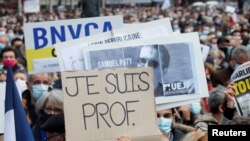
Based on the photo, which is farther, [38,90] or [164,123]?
[38,90]

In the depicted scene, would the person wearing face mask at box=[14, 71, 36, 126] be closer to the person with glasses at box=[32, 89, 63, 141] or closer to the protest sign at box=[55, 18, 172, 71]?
the person with glasses at box=[32, 89, 63, 141]

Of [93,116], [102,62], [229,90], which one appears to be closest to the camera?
[93,116]

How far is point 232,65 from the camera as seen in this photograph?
9.66 meters

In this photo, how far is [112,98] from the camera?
500 cm

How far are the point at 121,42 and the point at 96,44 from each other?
0.17 m

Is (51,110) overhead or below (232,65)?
below

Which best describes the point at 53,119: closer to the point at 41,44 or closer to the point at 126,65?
the point at 126,65

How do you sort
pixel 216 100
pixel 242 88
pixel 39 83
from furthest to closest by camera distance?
pixel 39 83 < pixel 216 100 < pixel 242 88

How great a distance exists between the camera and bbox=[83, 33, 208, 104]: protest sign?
19.1 feet

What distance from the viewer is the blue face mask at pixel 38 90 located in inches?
322

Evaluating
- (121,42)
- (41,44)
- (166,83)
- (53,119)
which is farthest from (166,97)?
(41,44)

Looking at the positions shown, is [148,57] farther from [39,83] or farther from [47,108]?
[39,83]

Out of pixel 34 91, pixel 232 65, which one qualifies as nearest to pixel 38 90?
pixel 34 91

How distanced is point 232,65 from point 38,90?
2.41m
